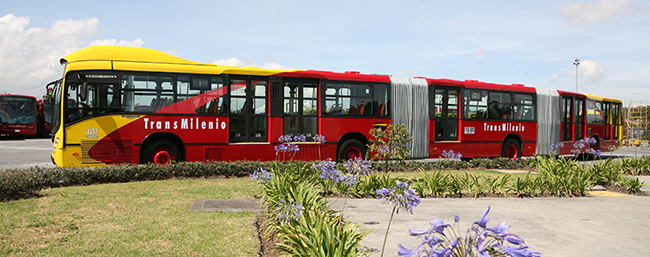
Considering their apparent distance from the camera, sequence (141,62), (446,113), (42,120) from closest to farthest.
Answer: (141,62), (446,113), (42,120)

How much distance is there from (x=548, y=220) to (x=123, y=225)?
6315mm

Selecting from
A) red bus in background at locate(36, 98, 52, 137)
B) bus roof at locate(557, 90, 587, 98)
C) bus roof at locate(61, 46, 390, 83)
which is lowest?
red bus in background at locate(36, 98, 52, 137)

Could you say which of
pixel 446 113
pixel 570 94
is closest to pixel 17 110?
pixel 446 113

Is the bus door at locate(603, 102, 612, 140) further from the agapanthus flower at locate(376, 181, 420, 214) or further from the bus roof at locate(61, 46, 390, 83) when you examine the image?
the agapanthus flower at locate(376, 181, 420, 214)

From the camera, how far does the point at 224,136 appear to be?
14.2 m

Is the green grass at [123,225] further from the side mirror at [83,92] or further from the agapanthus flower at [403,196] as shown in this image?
the side mirror at [83,92]

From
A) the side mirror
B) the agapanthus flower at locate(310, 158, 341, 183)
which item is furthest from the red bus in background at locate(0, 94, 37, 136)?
the agapanthus flower at locate(310, 158, 341, 183)

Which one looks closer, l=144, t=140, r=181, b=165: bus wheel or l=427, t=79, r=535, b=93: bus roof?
l=144, t=140, r=181, b=165: bus wheel

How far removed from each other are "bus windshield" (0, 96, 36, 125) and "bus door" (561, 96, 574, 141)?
3670 centimetres

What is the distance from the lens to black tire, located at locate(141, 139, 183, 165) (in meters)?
13.4

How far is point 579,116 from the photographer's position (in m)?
23.5

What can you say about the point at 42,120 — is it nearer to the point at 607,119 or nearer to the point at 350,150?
the point at 350,150

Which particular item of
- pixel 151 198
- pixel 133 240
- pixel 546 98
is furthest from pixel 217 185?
pixel 546 98

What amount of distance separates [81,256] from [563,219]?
6851 millimetres
